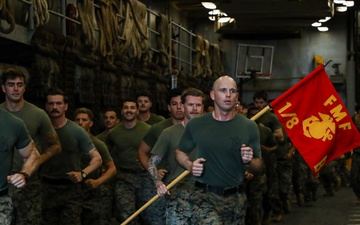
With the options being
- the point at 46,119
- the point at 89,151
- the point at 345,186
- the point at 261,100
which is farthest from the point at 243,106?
the point at 345,186

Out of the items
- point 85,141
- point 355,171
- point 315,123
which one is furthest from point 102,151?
point 355,171

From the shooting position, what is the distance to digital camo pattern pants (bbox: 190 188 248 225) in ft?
30.6

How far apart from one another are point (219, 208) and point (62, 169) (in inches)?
120

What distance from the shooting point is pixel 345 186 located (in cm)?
2811

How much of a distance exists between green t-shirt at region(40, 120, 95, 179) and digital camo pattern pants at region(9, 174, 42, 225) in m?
0.88

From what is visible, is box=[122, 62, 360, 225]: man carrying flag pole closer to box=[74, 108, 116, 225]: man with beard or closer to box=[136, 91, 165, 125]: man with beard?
box=[74, 108, 116, 225]: man with beard

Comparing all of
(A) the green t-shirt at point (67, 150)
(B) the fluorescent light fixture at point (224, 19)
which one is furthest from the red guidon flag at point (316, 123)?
(B) the fluorescent light fixture at point (224, 19)

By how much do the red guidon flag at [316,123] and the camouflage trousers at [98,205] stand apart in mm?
3050

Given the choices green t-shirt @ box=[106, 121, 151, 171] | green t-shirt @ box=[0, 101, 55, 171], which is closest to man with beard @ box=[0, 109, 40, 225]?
green t-shirt @ box=[0, 101, 55, 171]

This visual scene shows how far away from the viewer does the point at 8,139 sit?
8.77 meters

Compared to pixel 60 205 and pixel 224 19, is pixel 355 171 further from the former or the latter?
pixel 224 19

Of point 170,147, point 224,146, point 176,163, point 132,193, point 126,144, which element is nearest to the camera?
point 224,146

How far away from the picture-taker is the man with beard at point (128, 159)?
1375 cm

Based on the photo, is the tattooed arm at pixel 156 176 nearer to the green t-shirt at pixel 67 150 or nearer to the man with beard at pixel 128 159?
the green t-shirt at pixel 67 150
